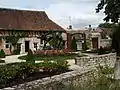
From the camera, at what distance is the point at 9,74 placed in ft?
40.1

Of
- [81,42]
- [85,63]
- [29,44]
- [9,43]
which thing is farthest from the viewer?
[81,42]

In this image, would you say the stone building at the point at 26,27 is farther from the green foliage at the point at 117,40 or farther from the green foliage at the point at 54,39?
Answer: the green foliage at the point at 117,40

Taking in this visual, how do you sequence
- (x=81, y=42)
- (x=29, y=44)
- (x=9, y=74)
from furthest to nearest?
1. (x=81, y=42)
2. (x=29, y=44)
3. (x=9, y=74)

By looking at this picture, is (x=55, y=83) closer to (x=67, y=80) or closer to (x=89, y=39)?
(x=67, y=80)

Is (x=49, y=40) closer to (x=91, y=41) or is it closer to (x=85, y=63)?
(x=91, y=41)

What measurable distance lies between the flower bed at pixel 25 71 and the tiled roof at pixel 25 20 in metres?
28.0

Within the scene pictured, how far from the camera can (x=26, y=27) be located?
147 ft

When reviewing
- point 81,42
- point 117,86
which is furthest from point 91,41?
point 117,86

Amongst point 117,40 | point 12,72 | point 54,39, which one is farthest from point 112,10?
point 12,72

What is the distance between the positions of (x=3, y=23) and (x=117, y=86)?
119 ft

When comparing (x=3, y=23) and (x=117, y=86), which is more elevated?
(x=3, y=23)

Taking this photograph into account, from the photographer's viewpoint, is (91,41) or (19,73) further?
(91,41)

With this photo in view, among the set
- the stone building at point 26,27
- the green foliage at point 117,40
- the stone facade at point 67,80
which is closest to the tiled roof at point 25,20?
the stone building at point 26,27

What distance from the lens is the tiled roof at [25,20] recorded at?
43875 millimetres
